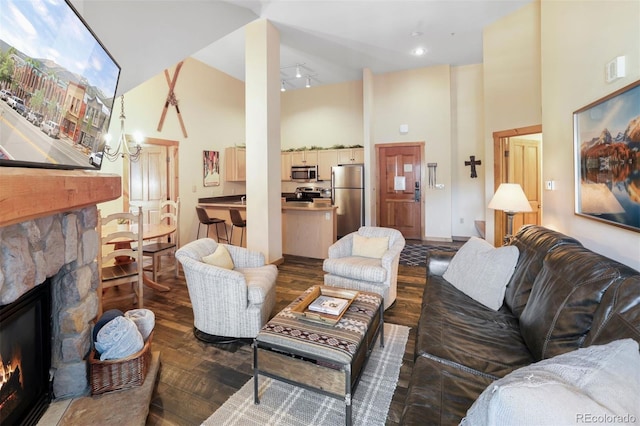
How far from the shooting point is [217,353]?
7.79 feet

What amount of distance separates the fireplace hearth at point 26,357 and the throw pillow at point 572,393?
1.95 metres

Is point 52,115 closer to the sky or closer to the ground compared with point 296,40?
closer to the ground

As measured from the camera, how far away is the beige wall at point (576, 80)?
1.84 meters

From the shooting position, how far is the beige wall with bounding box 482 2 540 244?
4055 millimetres

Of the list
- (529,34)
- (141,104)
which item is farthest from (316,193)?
(529,34)

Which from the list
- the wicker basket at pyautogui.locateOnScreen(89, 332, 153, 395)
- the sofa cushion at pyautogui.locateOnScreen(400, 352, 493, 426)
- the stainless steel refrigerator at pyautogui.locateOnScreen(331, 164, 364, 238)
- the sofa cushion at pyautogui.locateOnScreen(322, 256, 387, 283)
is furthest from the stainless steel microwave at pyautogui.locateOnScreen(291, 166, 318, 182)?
the sofa cushion at pyautogui.locateOnScreen(400, 352, 493, 426)

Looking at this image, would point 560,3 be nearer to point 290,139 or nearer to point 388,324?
point 388,324

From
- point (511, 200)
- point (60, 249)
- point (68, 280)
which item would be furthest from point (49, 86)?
point (511, 200)

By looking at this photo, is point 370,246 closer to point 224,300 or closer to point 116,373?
point 224,300

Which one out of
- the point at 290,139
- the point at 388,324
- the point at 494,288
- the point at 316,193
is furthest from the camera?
the point at 290,139

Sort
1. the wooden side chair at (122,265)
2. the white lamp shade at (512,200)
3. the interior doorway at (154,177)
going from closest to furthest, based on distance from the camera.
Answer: the wooden side chair at (122,265), the white lamp shade at (512,200), the interior doorway at (154,177)

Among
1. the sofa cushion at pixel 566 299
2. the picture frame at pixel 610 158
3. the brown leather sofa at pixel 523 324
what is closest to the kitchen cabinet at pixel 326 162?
the picture frame at pixel 610 158

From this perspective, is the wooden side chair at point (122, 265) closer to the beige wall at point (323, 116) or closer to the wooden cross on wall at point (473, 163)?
the beige wall at point (323, 116)

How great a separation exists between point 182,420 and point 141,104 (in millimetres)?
4900
